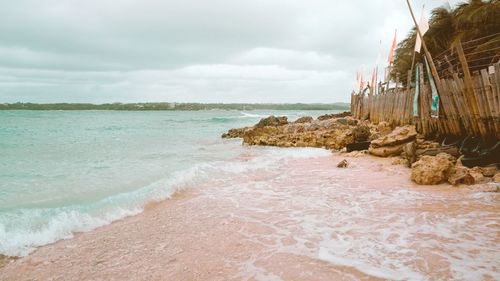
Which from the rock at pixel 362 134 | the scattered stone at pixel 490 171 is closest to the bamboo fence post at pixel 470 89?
the scattered stone at pixel 490 171

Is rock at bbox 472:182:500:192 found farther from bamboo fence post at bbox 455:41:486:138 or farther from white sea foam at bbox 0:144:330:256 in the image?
white sea foam at bbox 0:144:330:256

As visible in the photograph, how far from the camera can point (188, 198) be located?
7.77 metres

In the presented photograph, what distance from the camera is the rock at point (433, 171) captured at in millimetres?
7684

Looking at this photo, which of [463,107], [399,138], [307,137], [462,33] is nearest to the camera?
[463,107]

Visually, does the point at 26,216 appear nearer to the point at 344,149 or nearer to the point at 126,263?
the point at 126,263

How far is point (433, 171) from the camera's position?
772cm

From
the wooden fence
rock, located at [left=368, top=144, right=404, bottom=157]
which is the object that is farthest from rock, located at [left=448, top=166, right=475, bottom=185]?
rock, located at [left=368, top=144, right=404, bottom=157]

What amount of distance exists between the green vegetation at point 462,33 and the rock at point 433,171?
18.4 ft

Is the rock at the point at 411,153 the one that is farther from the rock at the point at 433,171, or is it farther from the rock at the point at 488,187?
the rock at the point at 488,187

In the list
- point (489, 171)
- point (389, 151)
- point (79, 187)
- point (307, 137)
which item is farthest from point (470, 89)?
point (79, 187)

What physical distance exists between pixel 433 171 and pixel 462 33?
13.2 metres

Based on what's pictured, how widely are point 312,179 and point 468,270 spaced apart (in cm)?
530

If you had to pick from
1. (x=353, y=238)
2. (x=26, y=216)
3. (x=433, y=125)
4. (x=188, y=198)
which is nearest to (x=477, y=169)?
(x=433, y=125)

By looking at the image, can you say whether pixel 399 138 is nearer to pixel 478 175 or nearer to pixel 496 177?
pixel 478 175
